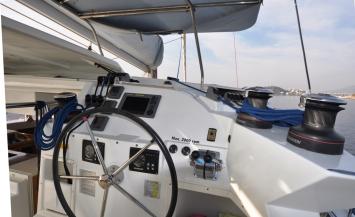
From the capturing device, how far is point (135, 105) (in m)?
1.61

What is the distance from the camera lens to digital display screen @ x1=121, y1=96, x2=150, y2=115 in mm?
1578

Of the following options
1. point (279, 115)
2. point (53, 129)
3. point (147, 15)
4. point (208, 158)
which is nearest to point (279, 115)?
Result: point (279, 115)

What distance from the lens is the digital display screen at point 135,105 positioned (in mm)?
1578

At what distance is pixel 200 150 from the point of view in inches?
52.9

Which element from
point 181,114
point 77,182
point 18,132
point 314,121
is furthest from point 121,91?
point 18,132

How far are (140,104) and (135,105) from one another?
3 cm

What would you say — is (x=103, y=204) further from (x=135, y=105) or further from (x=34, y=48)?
(x=34, y=48)

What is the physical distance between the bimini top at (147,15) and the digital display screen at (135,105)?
2.24 feet

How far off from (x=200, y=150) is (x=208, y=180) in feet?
0.53

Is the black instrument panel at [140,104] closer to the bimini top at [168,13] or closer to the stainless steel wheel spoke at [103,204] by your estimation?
the stainless steel wheel spoke at [103,204]

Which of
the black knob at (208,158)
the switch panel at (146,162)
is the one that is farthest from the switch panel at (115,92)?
the black knob at (208,158)

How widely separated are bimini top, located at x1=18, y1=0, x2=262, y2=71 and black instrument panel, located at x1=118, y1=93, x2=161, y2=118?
0.67 metres

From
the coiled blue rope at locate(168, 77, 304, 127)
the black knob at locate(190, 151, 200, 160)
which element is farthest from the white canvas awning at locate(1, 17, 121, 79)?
the coiled blue rope at locate(168, 77, 304, 127)

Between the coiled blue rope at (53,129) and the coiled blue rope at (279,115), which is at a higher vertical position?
the coiled blue rope at (279,115)
